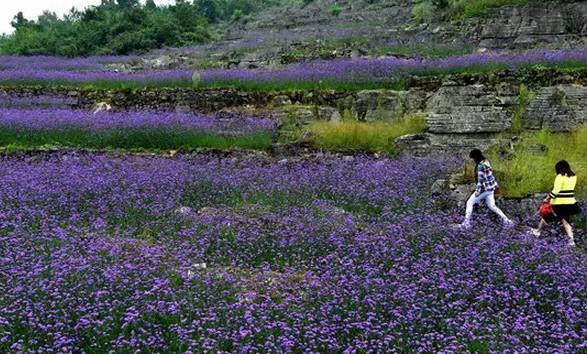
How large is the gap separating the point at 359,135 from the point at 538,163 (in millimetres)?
3732

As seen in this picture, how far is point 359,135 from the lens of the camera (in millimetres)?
12617

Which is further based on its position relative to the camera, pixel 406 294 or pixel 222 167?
pixel 222 167

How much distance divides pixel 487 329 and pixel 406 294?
0.77m

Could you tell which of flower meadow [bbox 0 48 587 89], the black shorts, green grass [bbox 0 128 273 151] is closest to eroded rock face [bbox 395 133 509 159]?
green grass [bbox 0 128 273 151]

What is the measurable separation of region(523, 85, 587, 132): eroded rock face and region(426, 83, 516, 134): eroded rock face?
1.54 ft

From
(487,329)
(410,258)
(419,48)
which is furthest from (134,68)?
(487,329)

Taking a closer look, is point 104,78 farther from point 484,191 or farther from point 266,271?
point 266,271

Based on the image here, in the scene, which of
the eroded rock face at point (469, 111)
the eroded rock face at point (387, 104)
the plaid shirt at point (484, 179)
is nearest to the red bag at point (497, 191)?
the plaid shirt at point (484, 179)

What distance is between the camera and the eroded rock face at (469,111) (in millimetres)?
11984

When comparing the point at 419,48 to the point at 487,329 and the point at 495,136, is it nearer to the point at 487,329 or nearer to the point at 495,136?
the point at 495,136

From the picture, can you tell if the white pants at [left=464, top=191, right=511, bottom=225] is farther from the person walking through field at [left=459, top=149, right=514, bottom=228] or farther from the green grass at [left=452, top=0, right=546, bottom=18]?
the green grass at [left=452, top=0, right=546, bottom=18]

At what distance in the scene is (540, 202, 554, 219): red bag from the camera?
7969 mm


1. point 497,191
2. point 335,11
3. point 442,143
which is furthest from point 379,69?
point 335,11

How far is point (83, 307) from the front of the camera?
16.6ft
